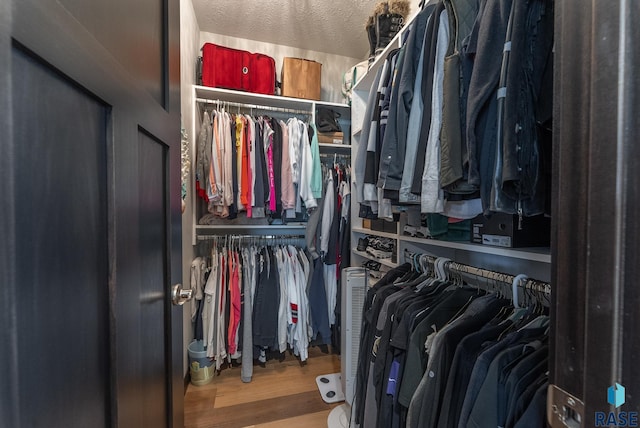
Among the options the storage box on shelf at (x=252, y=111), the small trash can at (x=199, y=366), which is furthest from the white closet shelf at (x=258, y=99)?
the small trash can at (x=199, y=366)

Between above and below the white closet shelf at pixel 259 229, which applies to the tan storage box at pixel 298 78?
above

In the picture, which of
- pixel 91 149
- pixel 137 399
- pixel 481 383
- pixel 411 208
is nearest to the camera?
pixel 91 149

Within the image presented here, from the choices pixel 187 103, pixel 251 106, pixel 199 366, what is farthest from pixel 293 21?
pixel 199 366

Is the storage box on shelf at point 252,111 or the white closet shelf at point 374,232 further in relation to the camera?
the storage box on shelf at point 252,111

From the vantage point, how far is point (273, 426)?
144 cm

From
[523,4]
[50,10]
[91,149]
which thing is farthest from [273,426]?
[523,4]

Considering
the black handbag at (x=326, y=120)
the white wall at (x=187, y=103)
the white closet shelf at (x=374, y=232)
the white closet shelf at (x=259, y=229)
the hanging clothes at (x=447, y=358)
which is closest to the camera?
the hanging clothes at (x=447, y=358)

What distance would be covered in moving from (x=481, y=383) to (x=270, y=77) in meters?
2.21

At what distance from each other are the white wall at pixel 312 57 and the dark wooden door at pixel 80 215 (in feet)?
5.91

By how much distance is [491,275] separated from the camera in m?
0.89

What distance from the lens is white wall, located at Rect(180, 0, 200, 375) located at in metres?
1.62

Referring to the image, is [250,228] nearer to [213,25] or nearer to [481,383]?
[213,25]

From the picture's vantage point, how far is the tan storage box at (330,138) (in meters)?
2.12

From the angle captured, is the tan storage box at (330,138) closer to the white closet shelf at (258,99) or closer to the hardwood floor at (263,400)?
the white closet shelf at (258,99)
